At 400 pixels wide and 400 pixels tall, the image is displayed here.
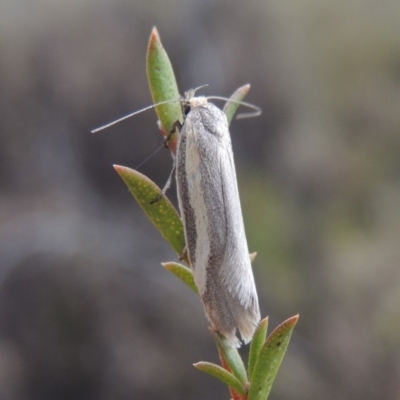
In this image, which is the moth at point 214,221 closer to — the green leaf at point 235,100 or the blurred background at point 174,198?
the green leaf at point 235,100

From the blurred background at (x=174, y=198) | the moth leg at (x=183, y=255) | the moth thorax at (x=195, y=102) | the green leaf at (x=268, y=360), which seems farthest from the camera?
the blurred background at (x=174, y=198)

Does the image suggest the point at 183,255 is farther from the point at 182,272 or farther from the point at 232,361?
the point at 232,361

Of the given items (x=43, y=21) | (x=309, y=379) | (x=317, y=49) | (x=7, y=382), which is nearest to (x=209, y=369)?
(x=7, y=382)

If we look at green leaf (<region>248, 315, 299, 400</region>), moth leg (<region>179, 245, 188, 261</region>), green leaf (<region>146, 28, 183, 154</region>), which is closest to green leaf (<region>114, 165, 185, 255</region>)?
moth leg (<region>179, 245, 188, 261</region>)

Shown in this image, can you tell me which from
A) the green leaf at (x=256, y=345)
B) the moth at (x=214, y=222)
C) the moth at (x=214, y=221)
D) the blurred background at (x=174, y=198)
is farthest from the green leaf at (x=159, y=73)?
the blurred background at (x=174, y=198)

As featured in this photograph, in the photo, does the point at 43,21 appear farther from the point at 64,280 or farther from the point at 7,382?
the point at 7,382

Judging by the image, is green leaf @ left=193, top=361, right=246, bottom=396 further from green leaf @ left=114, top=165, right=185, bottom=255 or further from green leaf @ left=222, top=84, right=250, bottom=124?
green leaf @ left=222, top=84, right=250, bottom=124

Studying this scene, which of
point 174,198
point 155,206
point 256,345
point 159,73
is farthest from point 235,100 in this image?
point 174,198
